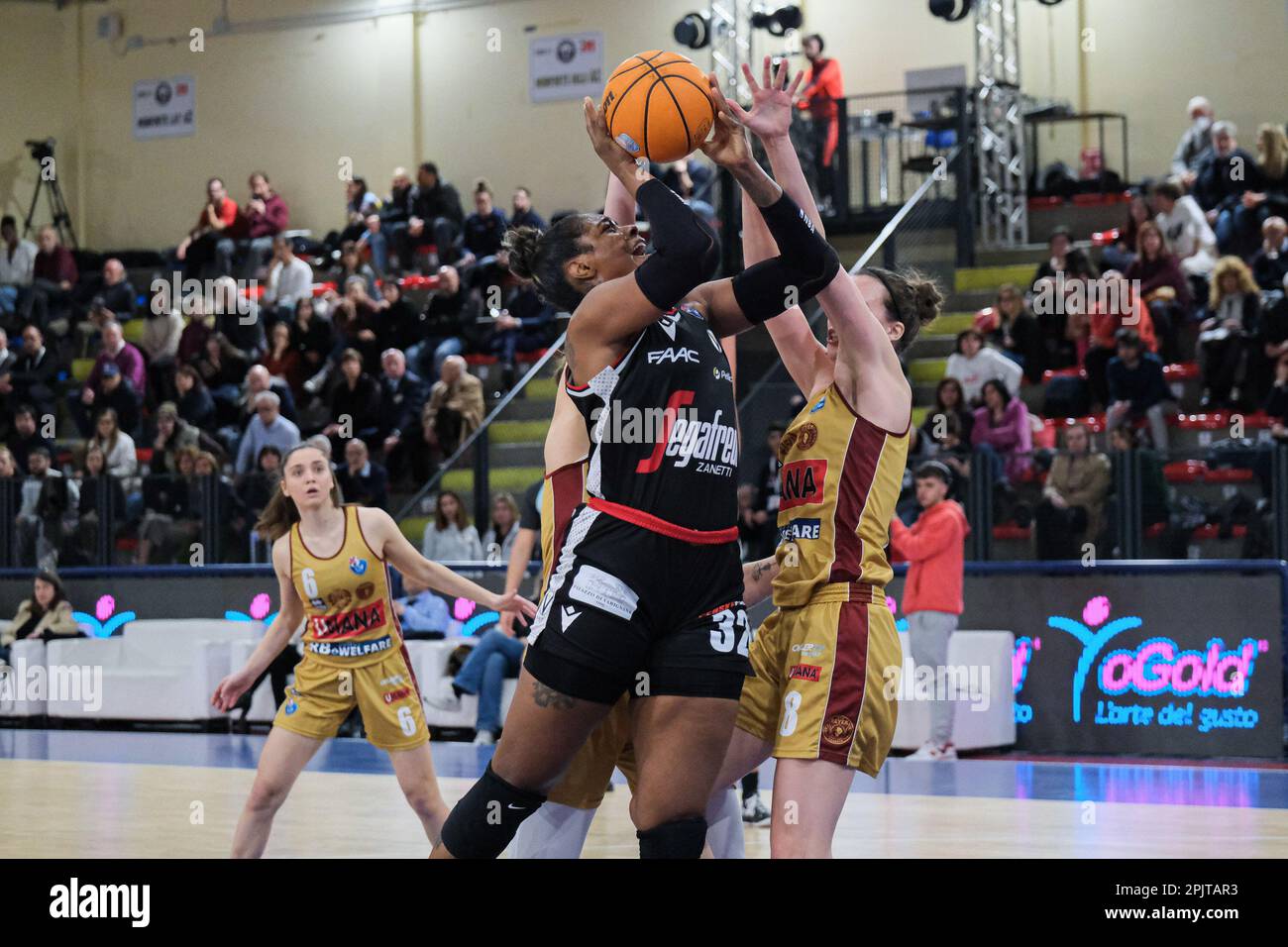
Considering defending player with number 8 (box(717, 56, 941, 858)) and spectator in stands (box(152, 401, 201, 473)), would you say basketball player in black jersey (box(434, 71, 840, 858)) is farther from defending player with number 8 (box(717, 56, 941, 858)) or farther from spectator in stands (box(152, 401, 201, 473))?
spectator in stands (box(152, 401, 201, 473))

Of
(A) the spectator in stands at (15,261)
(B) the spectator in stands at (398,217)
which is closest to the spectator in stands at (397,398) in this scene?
(B) the spectator in stands at (398,217)

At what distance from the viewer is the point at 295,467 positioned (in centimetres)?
686

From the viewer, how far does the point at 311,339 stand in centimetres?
1762

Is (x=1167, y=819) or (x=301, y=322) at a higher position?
(x=301, y=322)

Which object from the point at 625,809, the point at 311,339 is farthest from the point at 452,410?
the point at 625,809

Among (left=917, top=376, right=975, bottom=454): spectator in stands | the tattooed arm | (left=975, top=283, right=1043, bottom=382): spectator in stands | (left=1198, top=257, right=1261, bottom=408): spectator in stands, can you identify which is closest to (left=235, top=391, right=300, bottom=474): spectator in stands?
(left=917, top=376, right=975, bottom=454): spectator in stands

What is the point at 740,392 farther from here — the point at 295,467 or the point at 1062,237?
the point at 295,467

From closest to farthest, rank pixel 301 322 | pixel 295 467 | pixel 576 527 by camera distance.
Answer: pixel 576 527, pixel 295 467, pixel 301 322

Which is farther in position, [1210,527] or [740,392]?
[740,392]

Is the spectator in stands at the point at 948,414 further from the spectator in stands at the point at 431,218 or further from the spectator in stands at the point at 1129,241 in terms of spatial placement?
the spectator in stands at the point at 431,218

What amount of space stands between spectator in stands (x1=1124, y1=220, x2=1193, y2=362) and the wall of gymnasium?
4.86 meters

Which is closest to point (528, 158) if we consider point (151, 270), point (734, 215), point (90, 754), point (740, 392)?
point (151, 270)
